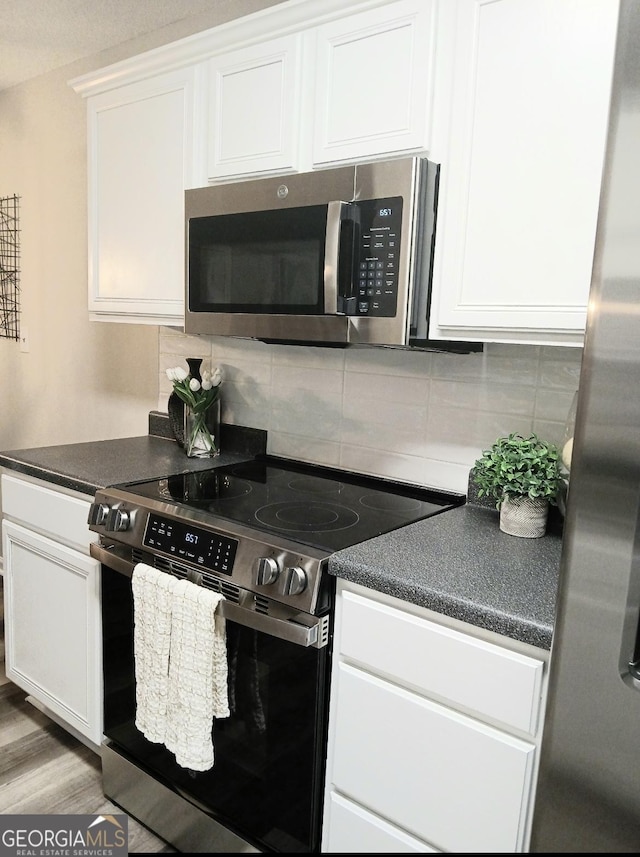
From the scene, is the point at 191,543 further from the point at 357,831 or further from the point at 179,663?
the point at 357,831

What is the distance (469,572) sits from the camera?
4.36 ft

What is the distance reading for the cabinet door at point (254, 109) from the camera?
69.5 inches

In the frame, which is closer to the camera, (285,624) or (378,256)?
(285,624)

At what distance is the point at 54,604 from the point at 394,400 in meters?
1.22

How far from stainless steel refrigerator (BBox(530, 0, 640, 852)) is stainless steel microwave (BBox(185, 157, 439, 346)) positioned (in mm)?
949

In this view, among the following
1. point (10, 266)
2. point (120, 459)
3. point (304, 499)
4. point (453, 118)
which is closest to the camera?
point (453, 118)

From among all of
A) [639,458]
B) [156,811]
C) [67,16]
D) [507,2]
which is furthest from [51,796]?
[67,16]

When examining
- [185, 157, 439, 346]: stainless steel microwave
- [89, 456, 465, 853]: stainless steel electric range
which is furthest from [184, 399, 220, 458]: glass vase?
[185, 157, 439, 346]: stainless steel microwave

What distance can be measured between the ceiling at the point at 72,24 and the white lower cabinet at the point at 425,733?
215 cm

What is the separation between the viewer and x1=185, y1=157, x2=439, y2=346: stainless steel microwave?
156 centimetres

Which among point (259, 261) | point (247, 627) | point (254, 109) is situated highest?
point (254, 109)

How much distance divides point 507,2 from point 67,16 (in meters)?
1.79

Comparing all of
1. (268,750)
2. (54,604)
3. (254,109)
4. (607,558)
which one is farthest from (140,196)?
(607,558)

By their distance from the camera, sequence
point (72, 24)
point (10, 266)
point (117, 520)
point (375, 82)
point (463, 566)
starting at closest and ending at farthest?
1. point (463, 566)
2. point (375, 82)
3. point (117, 520)
4. point (72, 24)
5. point (10, 266)
